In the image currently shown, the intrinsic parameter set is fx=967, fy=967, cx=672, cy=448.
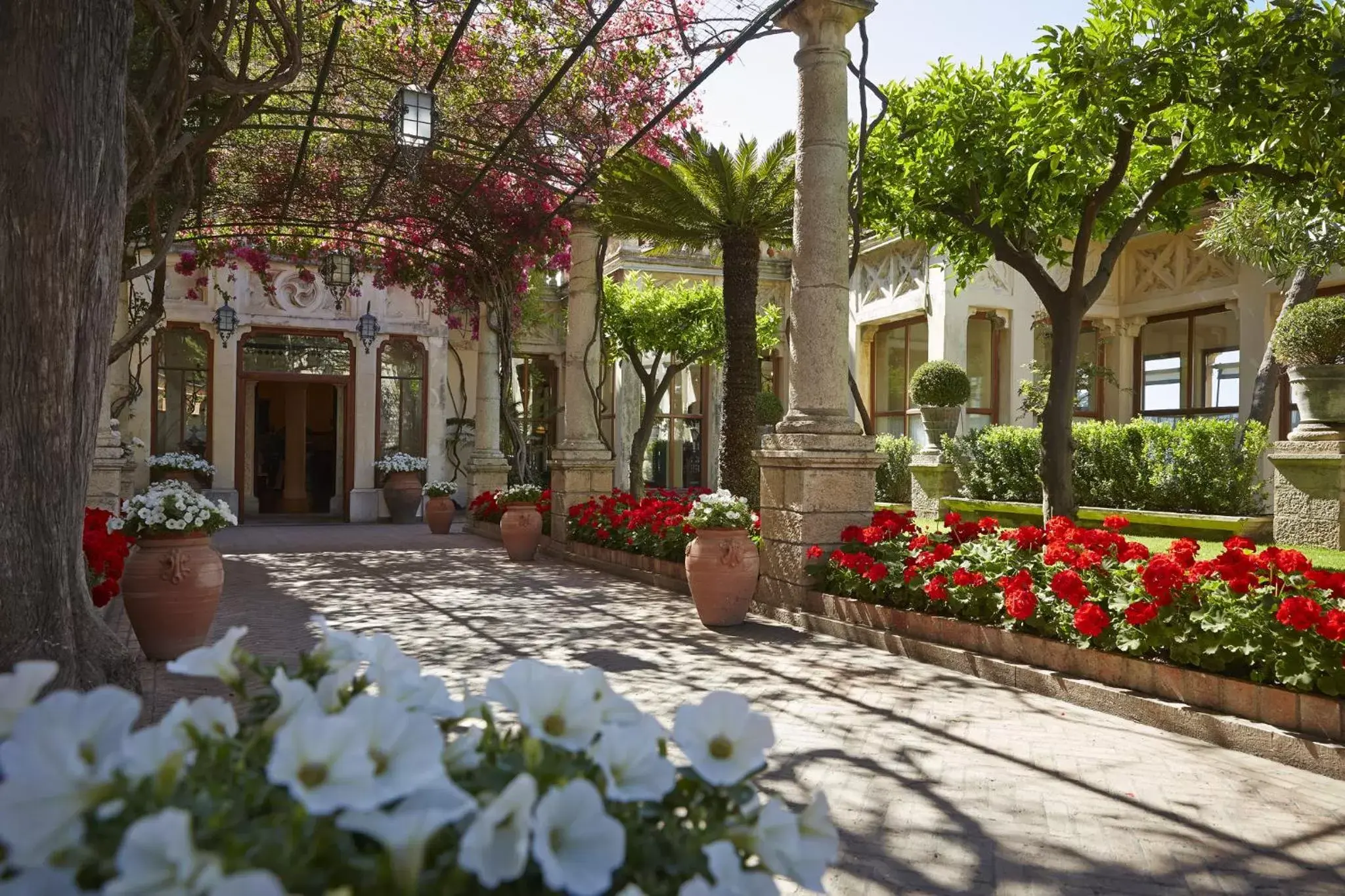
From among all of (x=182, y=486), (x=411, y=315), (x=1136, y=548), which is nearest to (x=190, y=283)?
(x=411, y=315)

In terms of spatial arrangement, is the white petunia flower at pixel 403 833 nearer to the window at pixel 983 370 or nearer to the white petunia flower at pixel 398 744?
the white petunia flower at pixel 398 744

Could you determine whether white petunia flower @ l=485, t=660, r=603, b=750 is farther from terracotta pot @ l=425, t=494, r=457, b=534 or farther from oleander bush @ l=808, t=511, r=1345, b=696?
terracotta pot @ l=425, t=494, r=457, b=534

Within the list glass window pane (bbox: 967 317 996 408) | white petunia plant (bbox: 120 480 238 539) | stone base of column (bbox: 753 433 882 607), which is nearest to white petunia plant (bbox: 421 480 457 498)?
stone base of column (bbox: 753 433 882 607)

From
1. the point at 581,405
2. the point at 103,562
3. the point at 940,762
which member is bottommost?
the point at 940,762

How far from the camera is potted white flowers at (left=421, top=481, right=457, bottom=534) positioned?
16297 millimetres

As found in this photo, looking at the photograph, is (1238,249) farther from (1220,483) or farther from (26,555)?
(26,555)

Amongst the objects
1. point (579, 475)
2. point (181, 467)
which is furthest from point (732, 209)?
point (181, 467)

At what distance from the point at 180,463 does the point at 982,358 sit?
49.6 feet

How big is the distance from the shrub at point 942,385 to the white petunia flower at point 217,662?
49.4 ft

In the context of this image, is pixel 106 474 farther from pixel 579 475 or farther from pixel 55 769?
pixel 55 769

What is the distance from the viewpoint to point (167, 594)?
610 cm

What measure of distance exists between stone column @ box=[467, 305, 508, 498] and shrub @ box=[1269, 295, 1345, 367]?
11428 millimetres

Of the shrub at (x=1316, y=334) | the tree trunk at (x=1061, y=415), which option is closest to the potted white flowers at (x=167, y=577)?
the tree trunk at (x=1061, y=415)

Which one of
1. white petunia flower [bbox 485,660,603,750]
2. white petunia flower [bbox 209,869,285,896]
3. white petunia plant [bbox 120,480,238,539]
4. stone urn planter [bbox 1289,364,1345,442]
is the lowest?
white petunia plant [bbox 120,480,238,539]
